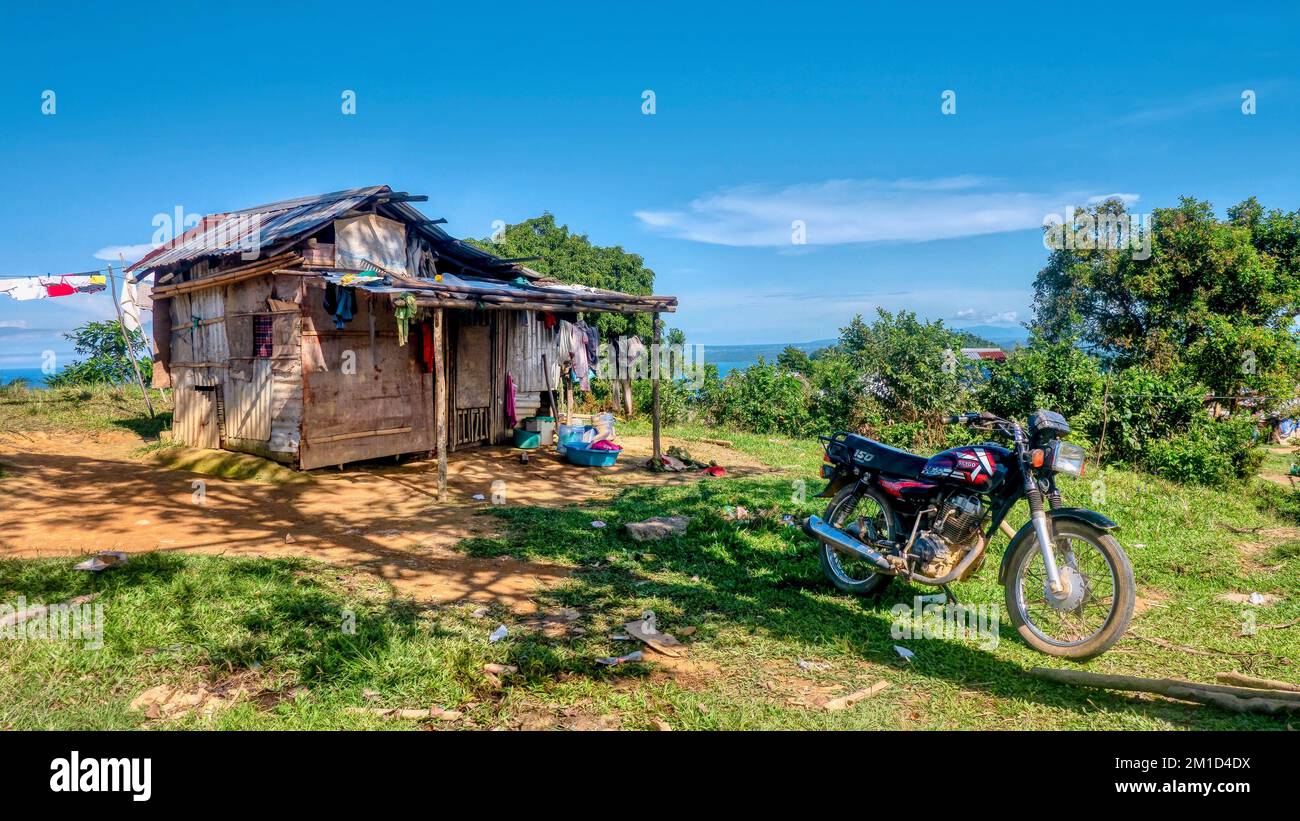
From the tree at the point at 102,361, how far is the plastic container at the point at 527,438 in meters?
10.6

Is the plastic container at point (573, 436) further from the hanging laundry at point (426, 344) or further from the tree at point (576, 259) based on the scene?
the tree at point (576, 259)

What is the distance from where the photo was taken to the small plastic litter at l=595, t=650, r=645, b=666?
3948 mm

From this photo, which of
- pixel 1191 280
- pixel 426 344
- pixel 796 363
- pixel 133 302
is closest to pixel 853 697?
pixel 426 344

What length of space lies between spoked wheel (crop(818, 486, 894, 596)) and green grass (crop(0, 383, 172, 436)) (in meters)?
13.2

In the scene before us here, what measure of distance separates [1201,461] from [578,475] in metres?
9.32

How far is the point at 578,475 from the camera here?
10.8 meters

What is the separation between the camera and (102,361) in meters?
17.7

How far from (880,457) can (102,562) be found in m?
5.91

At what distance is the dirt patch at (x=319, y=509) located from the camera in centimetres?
593

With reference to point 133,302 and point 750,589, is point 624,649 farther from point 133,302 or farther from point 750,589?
point 133,302

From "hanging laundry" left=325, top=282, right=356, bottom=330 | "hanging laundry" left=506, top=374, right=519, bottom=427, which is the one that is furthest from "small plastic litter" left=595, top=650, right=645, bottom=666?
"hanging laundry" left=506, top=374, right=519, bottom=427

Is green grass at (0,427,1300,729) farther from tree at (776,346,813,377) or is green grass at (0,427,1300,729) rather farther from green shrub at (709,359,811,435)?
tree at (776,346,813,377)
